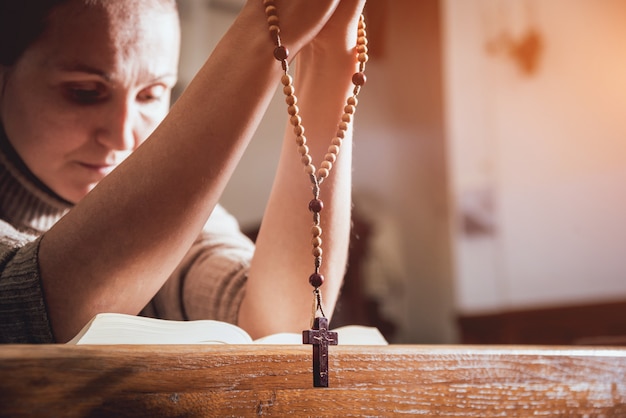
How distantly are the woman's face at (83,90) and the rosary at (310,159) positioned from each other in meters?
0.18

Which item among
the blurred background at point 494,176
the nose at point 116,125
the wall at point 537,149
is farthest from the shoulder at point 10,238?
the wall at point 537,149

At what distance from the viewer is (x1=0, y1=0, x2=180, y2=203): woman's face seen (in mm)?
576

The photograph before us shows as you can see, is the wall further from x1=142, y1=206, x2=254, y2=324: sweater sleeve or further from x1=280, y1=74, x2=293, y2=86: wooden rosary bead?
x1=280, y1=74, x2=293, y2=86: wooden rosary bead

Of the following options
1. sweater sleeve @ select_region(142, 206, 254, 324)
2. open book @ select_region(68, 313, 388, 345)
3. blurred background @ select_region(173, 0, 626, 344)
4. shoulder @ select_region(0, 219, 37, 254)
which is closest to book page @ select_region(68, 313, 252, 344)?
open book @ select_region(68, 313, 388, 345)

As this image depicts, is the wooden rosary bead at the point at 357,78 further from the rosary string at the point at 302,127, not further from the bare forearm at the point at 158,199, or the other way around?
the bare forearm at the point at 158,199

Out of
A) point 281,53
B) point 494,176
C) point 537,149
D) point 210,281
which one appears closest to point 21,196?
point 210,281

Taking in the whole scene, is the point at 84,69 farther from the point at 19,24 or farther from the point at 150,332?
the point at 150,332

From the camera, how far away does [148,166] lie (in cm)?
43

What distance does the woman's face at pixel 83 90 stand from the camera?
0.58 m

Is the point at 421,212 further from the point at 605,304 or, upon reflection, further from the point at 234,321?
the point at 234,321

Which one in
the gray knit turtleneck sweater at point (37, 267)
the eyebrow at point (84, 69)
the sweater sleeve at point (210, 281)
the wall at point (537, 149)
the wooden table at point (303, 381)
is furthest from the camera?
the wall at point (537, 149)

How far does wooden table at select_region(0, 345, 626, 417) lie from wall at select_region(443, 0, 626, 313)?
254 centimetres

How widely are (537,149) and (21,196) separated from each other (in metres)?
2.73

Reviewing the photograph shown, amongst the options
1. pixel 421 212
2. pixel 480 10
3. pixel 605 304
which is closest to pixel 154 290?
pixel 605 304
